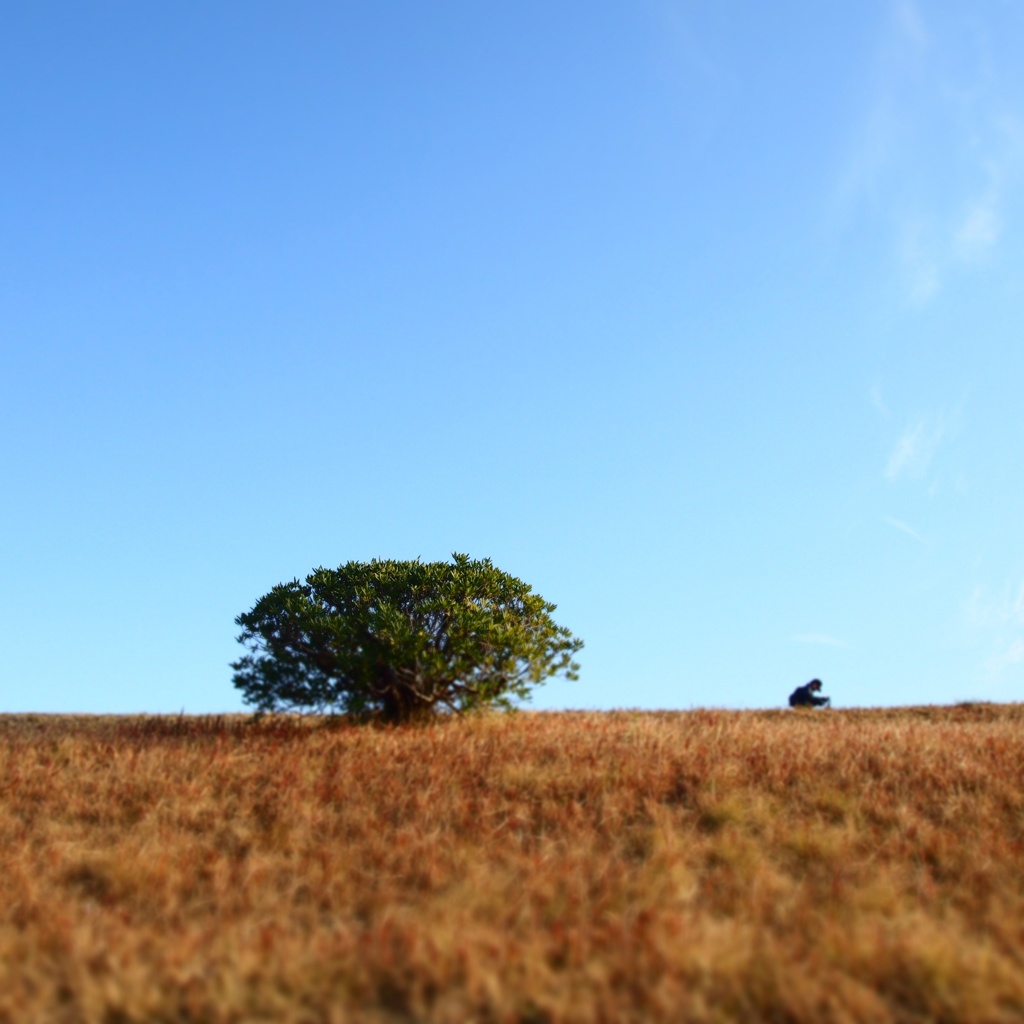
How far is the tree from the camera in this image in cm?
1834

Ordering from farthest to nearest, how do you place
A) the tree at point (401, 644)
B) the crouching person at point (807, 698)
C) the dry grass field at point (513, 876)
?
the crouching person at point (807, 698) < the tree at point (401, 644) < the dry grass field at point (513, 876)

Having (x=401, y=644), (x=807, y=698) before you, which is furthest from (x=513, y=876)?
(x=807, y=698)

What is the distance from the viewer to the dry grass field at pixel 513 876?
25.1 feet

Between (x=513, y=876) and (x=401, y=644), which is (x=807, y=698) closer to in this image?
(x=401, y=644)

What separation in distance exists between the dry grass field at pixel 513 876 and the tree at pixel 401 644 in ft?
3.21

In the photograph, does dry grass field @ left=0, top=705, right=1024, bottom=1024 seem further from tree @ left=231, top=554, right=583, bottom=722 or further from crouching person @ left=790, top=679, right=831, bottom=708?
crouching person @ left=790, top=679, right=831, bottom=708

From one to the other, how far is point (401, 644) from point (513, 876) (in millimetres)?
8096

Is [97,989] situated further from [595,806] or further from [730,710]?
[730,710]

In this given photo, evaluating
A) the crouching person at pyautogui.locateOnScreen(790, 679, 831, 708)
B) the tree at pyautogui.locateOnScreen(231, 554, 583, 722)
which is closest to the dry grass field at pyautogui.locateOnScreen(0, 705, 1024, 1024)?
the tree at pyautogui.locateOnScreen(231, 554, 583, 722)

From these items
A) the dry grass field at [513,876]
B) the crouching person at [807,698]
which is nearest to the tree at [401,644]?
the dry grass field at [513,876]

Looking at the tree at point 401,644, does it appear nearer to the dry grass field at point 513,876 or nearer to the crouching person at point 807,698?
the dry grass field at point 513,876

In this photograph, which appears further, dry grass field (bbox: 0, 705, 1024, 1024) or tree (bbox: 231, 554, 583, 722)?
tree (bbox: 231, 554, 583, 722)

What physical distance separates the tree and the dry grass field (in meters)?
0.98

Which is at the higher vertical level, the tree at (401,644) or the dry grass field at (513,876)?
the tree at (401,644)
